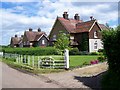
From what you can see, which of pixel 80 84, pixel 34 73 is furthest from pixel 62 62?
pixel 80 84

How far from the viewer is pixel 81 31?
6097 cm

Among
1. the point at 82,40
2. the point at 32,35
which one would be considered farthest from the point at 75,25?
the point at 32,35

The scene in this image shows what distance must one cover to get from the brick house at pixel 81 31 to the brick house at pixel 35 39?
8418 millimetres

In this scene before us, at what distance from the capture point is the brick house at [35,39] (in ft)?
248

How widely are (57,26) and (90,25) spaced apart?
9.30 metres

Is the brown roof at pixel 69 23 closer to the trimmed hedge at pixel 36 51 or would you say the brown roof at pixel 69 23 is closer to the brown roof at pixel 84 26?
the brown roof at pixel 84 26

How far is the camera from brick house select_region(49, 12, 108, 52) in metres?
59.3

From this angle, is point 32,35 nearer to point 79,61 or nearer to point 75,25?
point 75,25

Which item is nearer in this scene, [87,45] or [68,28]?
[87,45]

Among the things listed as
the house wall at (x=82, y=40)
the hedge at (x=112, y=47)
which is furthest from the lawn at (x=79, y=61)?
the house wall at (x=82, y=40)

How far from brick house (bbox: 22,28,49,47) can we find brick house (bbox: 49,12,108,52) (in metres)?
8.42

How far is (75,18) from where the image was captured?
70.5m

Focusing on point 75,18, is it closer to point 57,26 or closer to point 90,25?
point 57,26

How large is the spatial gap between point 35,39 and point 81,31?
68.5 ft
